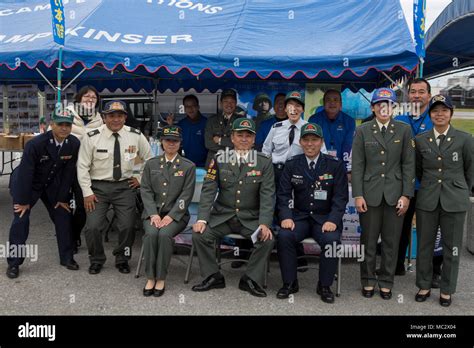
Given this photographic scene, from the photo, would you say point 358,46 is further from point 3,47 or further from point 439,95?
point 3,47

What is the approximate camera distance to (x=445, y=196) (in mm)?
3508

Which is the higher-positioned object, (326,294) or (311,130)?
(311,130)

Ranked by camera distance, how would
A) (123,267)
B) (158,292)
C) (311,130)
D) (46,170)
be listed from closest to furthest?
1. (158,292)
2. (311,130)
3. (46,170)
4. (123,267)

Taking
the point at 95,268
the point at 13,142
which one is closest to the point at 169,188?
the point at 95,268

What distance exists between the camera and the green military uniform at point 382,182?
363cm

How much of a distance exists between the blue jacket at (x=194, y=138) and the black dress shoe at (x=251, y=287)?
7.64ft

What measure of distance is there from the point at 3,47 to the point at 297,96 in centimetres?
359

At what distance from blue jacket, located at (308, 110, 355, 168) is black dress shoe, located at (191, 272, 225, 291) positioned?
1.97 metres

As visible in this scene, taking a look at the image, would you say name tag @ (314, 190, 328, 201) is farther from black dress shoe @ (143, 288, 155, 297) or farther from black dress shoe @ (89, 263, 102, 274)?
black dress shoe @ (89, 263, 102, 274)

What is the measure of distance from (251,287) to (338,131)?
2067 millimetres

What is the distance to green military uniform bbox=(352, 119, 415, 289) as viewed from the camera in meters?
3.63

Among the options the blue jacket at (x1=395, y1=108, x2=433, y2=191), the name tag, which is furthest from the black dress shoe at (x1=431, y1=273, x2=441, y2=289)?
the name tag

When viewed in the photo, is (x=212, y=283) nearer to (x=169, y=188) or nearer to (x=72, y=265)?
(x=169, y=188)

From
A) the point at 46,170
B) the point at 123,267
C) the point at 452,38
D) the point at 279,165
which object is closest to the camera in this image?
the point at 46,170
